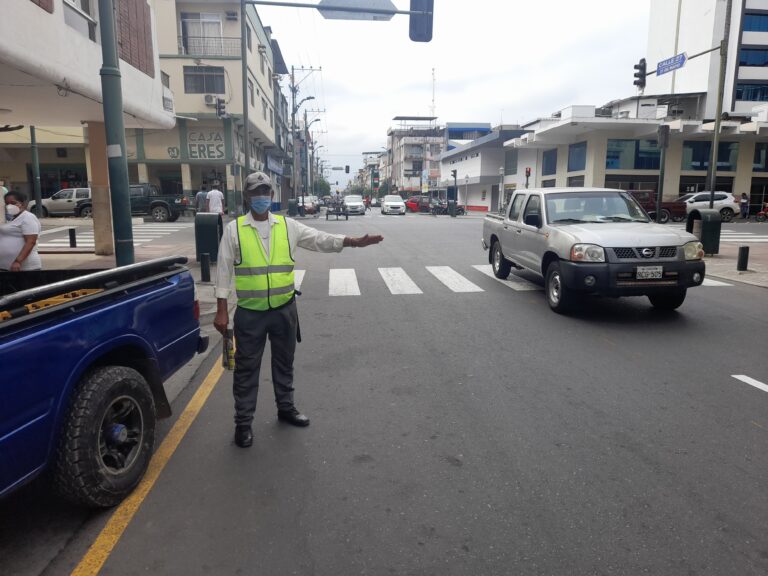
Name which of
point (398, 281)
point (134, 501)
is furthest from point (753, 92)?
point (134, 501)

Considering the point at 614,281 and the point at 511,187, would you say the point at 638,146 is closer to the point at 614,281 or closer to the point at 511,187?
the point at 511,187

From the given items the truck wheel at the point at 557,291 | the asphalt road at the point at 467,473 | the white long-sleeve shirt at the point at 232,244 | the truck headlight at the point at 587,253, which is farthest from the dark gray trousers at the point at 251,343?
the truck wheel at the point at 557,291

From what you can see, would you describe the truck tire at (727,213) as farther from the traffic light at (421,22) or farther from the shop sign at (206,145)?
the shop sign at (206,145)

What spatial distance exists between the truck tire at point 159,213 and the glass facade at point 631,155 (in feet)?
93.6

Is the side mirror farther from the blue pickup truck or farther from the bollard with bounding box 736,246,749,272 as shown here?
Answer: the blue pickup truck

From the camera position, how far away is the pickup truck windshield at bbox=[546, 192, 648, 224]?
878cm

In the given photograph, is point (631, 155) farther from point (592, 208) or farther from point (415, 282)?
point (592, 208)

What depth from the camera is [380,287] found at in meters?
10.8

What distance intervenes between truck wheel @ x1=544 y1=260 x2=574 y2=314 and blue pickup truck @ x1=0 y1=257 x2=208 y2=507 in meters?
5.45

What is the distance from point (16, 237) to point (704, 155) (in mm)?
44055

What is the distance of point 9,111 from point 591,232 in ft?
42.7

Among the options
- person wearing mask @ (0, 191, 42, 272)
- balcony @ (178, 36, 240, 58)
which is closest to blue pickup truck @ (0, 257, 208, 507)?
person wearing mask @ (0, 191, 42, 272)

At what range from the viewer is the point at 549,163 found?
154 feet

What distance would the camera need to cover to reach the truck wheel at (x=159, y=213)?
90.7 feet
